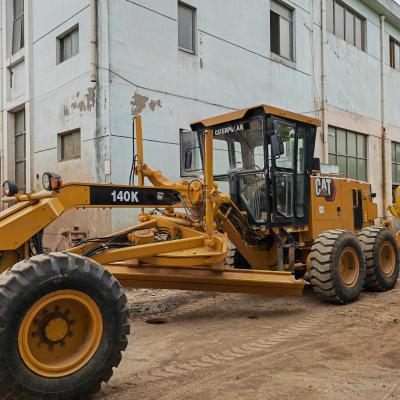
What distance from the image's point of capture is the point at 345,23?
18844 millimetres

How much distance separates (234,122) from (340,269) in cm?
259

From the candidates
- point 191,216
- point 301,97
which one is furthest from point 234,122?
point 301,97

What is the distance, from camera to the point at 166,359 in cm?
461

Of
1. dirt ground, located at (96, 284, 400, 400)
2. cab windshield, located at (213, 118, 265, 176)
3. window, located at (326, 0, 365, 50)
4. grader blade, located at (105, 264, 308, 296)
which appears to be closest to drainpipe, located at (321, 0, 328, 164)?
window, located at (326, 0, 365, 50)

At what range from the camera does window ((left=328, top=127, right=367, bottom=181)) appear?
17906mm

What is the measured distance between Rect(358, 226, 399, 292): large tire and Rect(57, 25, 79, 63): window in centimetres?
797

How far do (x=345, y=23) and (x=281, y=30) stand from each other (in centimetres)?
461

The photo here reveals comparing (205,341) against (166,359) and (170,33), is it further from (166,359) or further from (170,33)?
(170,33)

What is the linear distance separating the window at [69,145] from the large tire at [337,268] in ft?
22.5

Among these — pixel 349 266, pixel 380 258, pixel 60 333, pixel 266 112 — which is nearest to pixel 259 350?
pixel 60 333

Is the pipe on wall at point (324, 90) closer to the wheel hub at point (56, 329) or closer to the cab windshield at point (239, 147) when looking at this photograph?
the cab windshield at point (239, 147)

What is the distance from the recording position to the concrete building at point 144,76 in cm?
1083

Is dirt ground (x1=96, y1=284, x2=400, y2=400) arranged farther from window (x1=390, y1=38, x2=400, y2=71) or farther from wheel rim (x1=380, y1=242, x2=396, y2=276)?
window (x1=390, y1=38, x2=400, y2=71)

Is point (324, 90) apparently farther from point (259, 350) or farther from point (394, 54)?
point (259, 350)
